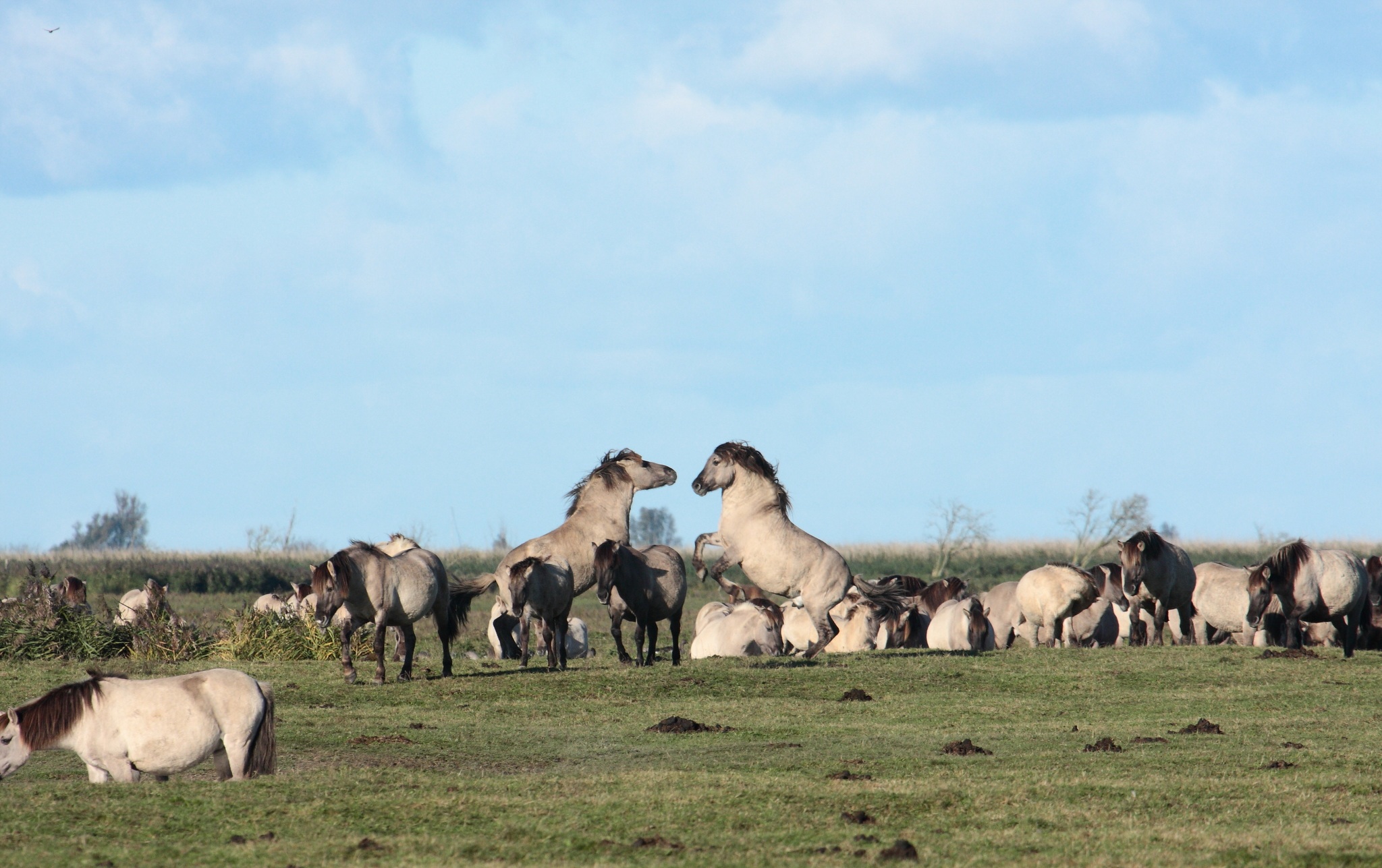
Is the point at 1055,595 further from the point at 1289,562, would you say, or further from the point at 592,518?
the point at 592,518

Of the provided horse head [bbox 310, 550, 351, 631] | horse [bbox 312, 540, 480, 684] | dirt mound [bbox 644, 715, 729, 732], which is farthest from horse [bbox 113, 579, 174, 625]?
dirt mound [bbox 644, 715, 729, 732]

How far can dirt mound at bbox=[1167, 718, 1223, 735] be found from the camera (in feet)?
47.4

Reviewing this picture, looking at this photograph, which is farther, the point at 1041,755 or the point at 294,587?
the point at 294,587

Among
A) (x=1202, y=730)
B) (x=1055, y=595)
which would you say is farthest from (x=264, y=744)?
(x=1055, y=595)

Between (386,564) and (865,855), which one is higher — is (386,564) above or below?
above

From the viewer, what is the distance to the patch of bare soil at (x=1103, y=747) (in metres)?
13.1

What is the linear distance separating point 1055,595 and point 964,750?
1244 centimetres

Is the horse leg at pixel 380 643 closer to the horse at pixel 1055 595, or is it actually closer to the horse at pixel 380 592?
the horse at pixel 380 592

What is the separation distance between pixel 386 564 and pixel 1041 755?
8.86 meters

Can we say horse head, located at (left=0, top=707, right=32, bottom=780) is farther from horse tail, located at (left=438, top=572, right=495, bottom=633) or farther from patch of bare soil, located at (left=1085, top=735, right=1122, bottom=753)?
horse tail, located at (left=438, top=572, right=495, bottom=633)

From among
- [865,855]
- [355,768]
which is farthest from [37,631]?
[865,855]

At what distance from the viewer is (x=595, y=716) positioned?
16.1 meters

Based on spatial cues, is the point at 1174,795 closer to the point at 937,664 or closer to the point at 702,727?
the point at 702,727

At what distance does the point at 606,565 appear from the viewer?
65.4ft
